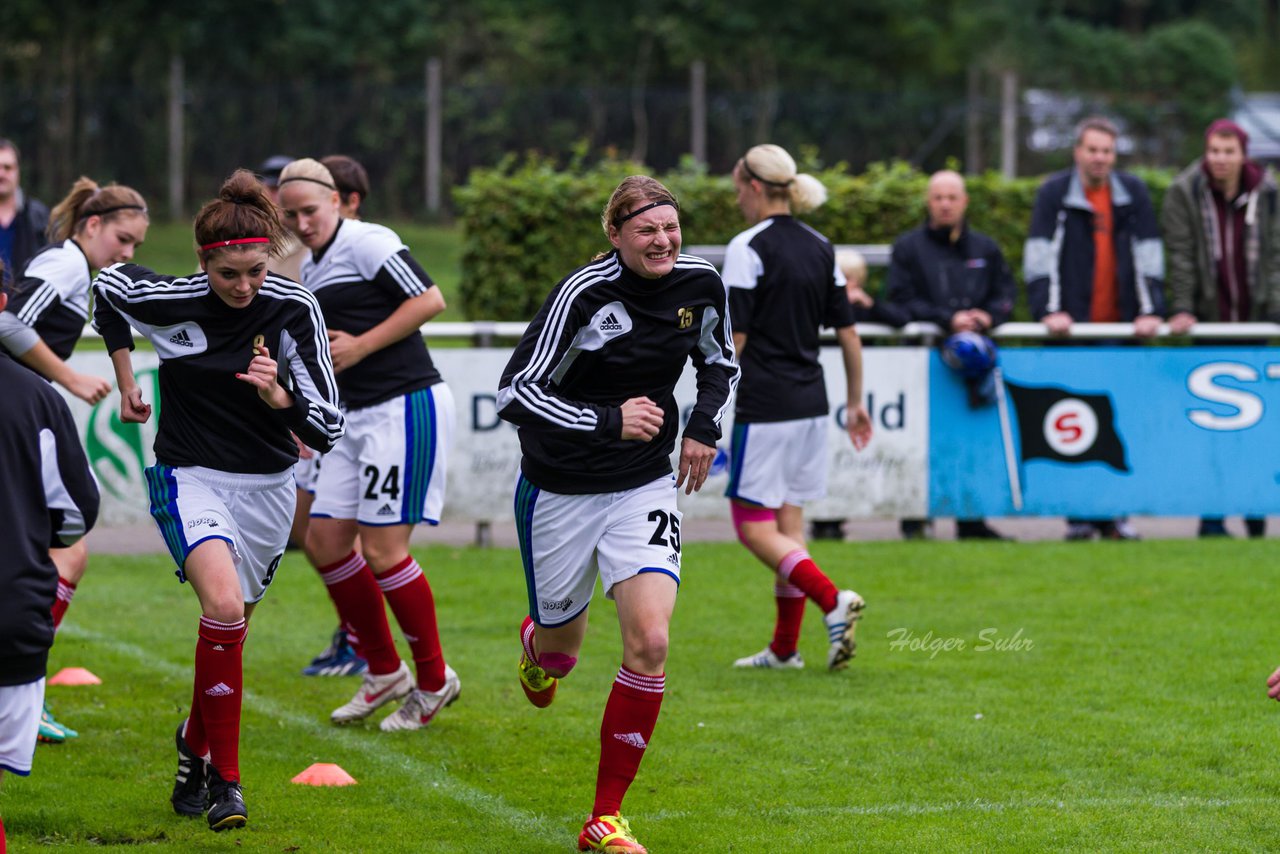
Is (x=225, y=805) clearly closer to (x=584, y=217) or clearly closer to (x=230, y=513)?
(x=230, y=513)

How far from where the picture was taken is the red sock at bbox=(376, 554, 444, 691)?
6938 millimetres

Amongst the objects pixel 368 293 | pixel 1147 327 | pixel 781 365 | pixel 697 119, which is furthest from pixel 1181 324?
pixel 697 119

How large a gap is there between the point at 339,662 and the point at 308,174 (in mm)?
2445

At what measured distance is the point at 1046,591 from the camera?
31.8ft

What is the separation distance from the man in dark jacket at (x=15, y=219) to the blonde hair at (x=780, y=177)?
12.7 feet

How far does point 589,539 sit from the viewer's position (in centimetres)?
554

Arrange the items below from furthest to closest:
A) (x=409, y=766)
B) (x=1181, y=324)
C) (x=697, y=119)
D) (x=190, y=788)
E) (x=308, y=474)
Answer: (x=697, y=119)
(x=1181, y=324)
(x=308, y=474)
(x=409, y=766)
(x=190, y=788)

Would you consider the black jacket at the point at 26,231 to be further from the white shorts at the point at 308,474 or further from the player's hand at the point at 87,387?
the player's hand at the point at 87,387

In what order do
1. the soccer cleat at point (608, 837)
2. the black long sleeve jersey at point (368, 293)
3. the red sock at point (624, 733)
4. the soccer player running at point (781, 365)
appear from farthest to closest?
the soccer player running at point (781, 365)
the black long sleeve jersey at point (368, 293)
the red sock at point (624, 733)
the soccer cleat at point (608, 837)

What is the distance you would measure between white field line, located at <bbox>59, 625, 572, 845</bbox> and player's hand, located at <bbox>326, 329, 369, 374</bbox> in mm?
1463

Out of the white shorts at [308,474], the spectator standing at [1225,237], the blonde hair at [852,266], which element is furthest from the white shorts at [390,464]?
the spectator standing at [1225,237]

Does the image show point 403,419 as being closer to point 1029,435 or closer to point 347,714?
point 347,714

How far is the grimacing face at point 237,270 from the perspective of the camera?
5441 millimetres

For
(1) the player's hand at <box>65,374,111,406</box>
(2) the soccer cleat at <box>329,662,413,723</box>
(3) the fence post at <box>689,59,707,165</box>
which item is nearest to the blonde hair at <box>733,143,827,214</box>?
(2) the soccer cleat at <box>329,662,413,723</box>
